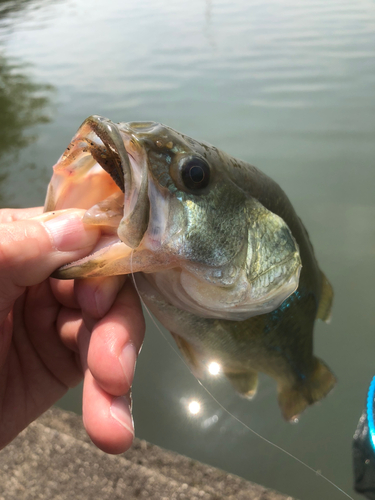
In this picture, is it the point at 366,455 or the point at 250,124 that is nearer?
the point at 366,455

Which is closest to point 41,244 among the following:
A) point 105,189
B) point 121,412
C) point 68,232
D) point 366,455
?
point 68,232

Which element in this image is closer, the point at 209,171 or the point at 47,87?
the point at 209,171

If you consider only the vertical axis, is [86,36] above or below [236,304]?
above

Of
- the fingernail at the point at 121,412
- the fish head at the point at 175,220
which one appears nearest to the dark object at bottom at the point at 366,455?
the fish head at the point at 175,220

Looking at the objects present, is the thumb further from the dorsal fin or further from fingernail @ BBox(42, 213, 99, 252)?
the dorsal fin

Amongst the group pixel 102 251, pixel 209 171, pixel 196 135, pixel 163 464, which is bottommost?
pixel 163 464

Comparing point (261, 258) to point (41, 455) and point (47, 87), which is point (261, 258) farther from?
point (47, 87)

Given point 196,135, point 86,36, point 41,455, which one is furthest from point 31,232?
point 86,36

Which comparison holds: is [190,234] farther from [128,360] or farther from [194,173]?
[128,360]
